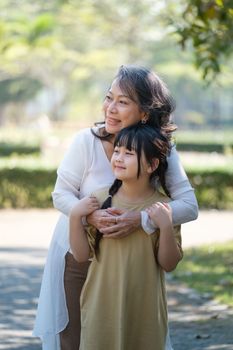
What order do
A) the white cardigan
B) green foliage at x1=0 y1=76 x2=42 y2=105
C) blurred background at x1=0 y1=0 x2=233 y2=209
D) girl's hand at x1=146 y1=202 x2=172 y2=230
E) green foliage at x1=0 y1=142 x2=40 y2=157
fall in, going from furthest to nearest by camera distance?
green foliage at x1=0 y1=76 x2=42 y2=105
green foliage at x1=0 y1=142 x2=40 y2=157
blurred background at x1=0 y1=0 x2=233 y2=209
the white cardigan
girl's hand at x1=146 y1=202 x2=172 y2=230

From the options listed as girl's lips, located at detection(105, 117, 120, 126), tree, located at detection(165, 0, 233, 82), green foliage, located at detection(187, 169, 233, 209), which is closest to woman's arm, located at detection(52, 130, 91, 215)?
girl's lips, located at detection(105, 117, 120, 126)

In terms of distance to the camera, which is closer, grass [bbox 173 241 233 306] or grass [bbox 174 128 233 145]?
grass [bbox 173 241 233 306]

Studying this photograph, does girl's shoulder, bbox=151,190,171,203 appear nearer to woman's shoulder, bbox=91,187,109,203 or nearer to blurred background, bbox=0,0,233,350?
woman's shoulder, bbox=91,187,109,203

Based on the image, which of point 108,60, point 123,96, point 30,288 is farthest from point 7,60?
point 123,96

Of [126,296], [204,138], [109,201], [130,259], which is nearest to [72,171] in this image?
[109,201]

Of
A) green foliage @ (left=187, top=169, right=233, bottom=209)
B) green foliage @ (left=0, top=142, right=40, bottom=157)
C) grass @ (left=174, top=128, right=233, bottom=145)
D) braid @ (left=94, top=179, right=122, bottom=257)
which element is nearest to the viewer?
braid @ (left=94, top=179, right=122, bottom=257)

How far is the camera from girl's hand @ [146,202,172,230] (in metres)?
4.05

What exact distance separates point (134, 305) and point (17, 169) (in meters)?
15.4

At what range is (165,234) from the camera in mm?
4074

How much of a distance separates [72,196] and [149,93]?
58cm

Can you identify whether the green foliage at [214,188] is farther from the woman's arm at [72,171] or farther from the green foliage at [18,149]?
the woman's arm at [72,171]

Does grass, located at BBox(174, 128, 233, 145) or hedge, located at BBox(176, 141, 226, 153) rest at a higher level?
hedge, located at BBox(176, 141, 226, 153)

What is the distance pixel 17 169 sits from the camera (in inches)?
764

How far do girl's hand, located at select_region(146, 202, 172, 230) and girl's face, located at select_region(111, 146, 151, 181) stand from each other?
0.52ft
